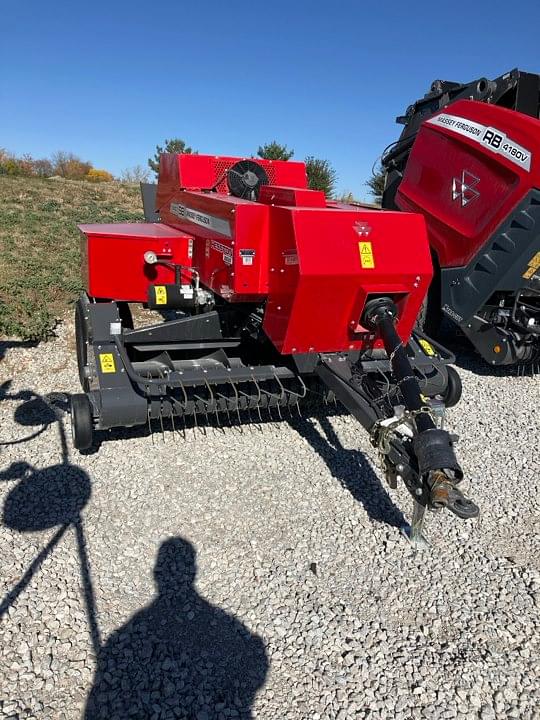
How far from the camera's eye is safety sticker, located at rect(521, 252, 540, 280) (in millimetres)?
5027

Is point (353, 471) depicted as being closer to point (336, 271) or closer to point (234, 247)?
point (336, 271)

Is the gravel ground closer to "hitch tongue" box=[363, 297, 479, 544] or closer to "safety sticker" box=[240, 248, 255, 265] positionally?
"hitch tongue" box=[363, 297, 479, 544]

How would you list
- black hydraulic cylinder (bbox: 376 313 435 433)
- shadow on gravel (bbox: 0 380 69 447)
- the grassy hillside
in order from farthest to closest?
the grassy hillside < shadow on gravel (bbox: 0 380 69 447) < black hydraulic cylinder (bbox: 376 313 435 433)

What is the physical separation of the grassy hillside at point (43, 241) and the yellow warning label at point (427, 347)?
160 inches

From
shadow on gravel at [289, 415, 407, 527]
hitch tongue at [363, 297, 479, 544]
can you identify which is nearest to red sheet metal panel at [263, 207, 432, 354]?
hitch tongue at [363, 297, 479, 544]

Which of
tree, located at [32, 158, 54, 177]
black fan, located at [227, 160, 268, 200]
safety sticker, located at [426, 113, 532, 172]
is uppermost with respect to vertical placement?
safety sticker, located at [426, 113, 532, 172]

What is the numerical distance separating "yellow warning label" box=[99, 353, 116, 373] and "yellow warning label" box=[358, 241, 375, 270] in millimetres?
1824

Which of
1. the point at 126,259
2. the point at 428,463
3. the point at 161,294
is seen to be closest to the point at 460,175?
the point at 161,294

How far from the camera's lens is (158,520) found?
326cm

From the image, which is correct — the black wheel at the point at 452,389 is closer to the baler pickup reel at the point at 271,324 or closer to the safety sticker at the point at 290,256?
the baler pickup reel at the point at 271,324

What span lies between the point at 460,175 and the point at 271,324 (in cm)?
305

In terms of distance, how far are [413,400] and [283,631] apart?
1.29m

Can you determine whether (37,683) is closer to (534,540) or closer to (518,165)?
(534,540)

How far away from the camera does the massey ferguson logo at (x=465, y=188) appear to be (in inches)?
208
